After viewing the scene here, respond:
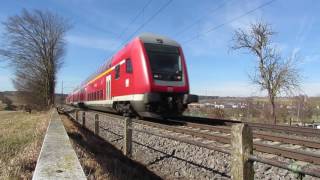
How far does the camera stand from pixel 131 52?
1647 centimetres

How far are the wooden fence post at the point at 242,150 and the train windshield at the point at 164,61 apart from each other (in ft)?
35.4

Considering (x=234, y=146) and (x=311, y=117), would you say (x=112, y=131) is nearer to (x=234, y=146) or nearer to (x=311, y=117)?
(x=234, y=146)

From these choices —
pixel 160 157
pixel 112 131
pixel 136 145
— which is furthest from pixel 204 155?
pixel 112 131

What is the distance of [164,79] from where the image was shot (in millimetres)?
15461

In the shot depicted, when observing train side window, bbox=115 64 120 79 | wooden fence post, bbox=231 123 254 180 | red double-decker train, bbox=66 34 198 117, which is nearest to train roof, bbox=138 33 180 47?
red double-decker train, bbox=66 34 198 117

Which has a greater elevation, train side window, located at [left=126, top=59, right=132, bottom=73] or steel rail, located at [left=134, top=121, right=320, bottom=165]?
train side window, located at [left=126, top=59, right=132, bottom=73]

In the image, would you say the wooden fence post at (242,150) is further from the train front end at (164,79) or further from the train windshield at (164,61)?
the train windshield at (164,61)

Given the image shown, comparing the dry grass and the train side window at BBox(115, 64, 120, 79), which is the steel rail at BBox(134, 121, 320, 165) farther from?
the train side window at BBox(115, 64, 120, 79)

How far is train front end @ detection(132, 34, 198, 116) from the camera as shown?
15.1 metres

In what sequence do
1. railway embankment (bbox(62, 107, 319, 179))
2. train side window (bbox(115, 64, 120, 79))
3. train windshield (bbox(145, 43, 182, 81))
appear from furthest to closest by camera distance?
train side window (bbox(115, 64, 120, 79)) < train windshield (bbox(145, 43, 182, 81)) < railway embankment (bbox(62, 107, 319, 179))

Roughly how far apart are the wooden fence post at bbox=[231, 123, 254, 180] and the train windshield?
35.4 feet

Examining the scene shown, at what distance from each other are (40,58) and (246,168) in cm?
4556

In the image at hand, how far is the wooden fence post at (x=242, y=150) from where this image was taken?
173 inches

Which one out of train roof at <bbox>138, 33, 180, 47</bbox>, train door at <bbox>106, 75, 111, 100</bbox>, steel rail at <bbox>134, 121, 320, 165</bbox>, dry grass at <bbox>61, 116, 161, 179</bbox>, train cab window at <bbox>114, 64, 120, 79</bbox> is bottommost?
dry grass at <bbox>61, 116, 161, 179</bbox>
